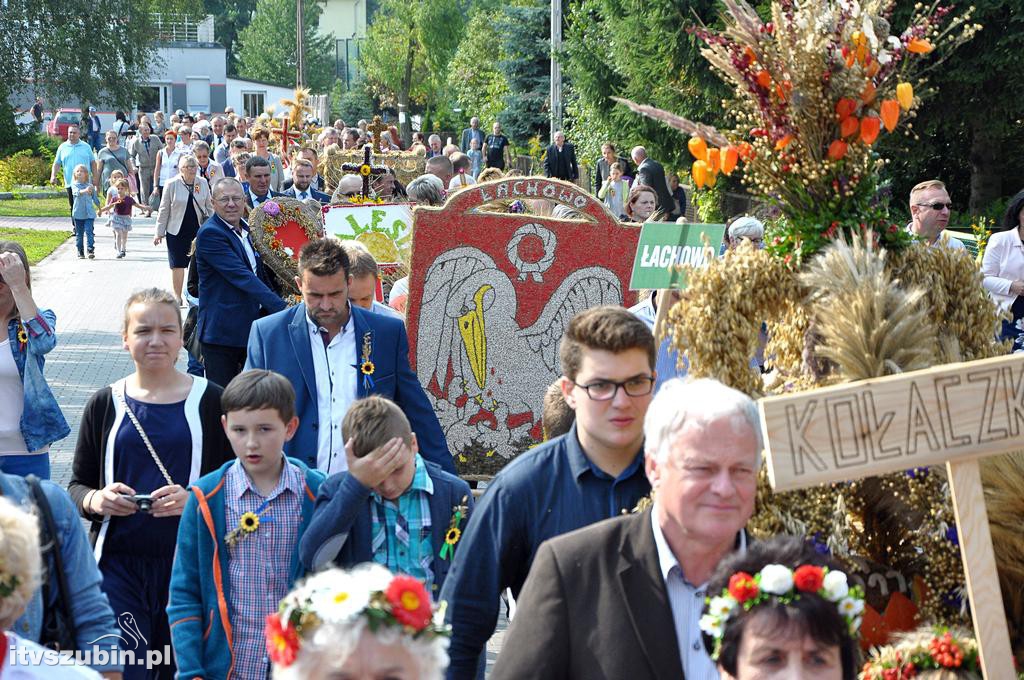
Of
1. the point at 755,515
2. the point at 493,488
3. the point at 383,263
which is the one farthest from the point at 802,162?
the point at 383,263

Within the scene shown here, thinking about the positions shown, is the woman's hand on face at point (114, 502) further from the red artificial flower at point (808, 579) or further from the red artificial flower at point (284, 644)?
the red artificial flower at point (808, 579)

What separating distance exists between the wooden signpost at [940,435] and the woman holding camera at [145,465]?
282 cm

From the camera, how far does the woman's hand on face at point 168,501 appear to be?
5.18m

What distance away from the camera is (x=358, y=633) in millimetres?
2699

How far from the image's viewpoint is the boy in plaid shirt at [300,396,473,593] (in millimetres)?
4641

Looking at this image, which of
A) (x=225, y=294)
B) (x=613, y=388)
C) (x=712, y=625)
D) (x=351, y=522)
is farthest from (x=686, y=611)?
(x=225, y=294)

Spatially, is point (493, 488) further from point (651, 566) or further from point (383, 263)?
point (383, 263)

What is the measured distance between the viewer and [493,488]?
387 cm

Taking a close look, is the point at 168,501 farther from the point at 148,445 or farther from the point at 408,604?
the point at 408,604

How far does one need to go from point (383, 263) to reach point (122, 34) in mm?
37549

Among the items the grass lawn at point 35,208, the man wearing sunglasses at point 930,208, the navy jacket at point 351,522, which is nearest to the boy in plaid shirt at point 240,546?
the navy jacket at point 351,522

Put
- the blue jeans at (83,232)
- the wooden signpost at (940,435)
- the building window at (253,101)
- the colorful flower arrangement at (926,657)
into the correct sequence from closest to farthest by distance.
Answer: the wooden signpost at (940,435) < the colorful flower arrangement at (926,657) < the blue jeans at (83,232) < the building window at (253,101)

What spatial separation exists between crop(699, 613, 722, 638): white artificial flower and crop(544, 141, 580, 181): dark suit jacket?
83.0 feet

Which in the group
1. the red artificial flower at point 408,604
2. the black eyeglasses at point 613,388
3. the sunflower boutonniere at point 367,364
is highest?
the black eyeglasses at point 613,388
